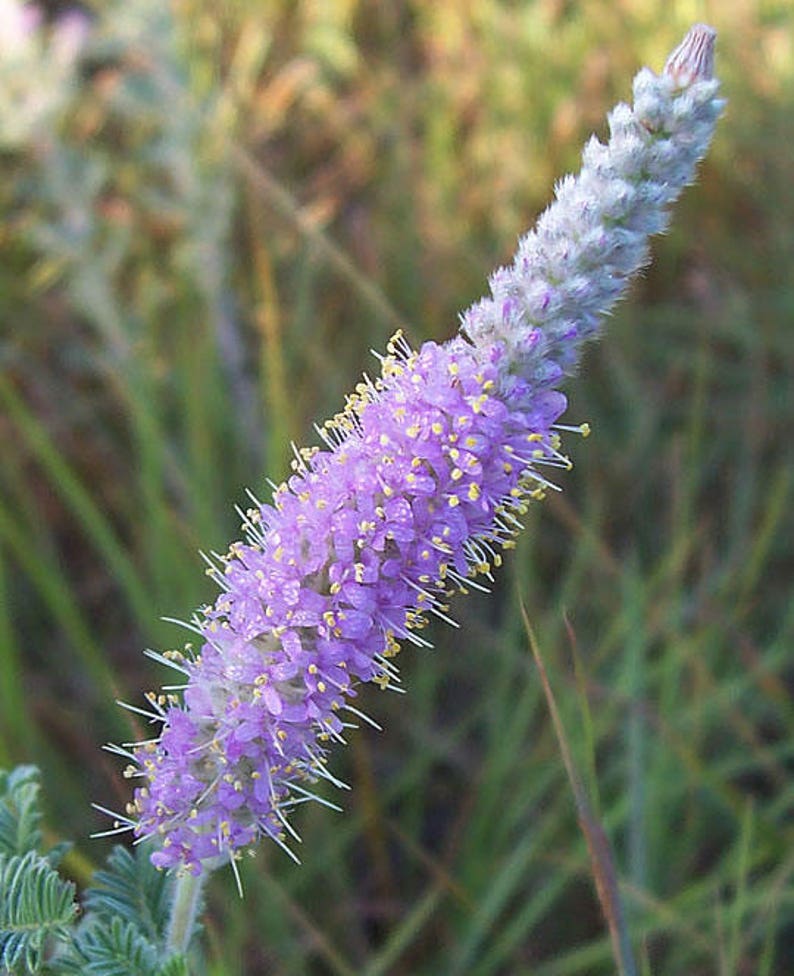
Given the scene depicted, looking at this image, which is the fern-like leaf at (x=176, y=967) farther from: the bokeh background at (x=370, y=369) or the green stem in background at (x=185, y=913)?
the bokeh background at (x=370, y=369)

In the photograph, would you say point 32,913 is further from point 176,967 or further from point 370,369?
point 370,369

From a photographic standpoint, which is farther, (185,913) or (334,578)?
(185,913)

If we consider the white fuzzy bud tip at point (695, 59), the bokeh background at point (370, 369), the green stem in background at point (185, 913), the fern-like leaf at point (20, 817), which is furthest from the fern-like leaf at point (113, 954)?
the white fuzzy bud tip at point (695, 59)

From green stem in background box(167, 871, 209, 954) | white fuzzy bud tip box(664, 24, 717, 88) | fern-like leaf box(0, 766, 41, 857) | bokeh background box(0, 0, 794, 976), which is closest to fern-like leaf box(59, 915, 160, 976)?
green stem in background box(167, 871, 209, 954)

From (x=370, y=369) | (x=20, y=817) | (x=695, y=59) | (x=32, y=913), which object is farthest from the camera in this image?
(x=370, y=369)

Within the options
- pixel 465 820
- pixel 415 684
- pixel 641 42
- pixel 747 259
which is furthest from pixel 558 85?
pixel 465 820

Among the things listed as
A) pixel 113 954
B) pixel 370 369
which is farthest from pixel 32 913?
pixel 370 369
